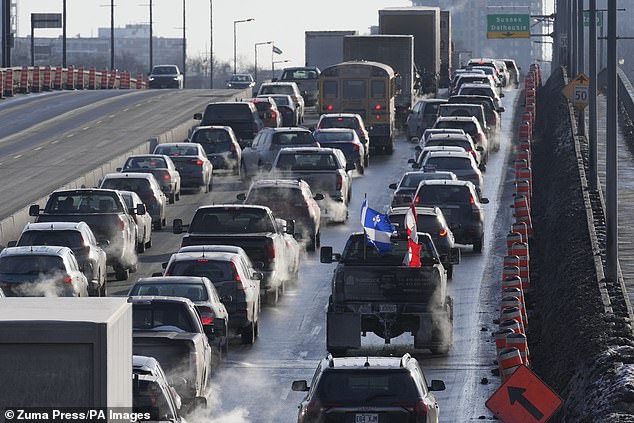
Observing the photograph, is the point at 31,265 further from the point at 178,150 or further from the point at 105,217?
the point at 178,150

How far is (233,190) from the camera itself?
47594mm

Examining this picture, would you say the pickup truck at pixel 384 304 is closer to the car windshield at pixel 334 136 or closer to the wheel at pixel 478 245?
the wheel at pixel 478 245

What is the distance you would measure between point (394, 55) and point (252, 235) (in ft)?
130

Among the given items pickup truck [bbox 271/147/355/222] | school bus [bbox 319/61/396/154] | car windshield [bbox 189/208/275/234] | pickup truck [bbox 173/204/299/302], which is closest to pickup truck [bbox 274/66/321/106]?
school bus [bbox 319/61/396/154]

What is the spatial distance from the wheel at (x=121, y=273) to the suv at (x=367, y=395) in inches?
623

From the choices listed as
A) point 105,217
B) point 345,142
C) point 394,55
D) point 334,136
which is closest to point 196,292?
point 105,217

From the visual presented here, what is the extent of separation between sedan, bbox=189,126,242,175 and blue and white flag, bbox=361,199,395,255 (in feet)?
85.1

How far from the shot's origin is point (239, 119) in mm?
58000

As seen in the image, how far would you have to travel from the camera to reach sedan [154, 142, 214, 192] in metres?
46.7

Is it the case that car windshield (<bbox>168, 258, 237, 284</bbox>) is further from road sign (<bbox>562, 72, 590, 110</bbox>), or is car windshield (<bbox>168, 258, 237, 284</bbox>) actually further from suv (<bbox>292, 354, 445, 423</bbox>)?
road sign (<bbox>562, 72, 590, 110</bbox>)

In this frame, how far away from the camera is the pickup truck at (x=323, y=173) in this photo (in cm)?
3969

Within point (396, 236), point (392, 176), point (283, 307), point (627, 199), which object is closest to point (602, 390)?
point (396, 236)

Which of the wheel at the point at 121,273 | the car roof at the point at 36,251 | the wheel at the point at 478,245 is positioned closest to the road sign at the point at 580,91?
the wheel at the point at 478,245

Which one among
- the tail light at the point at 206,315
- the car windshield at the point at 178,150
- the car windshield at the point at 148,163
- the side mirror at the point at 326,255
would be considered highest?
the car windshield at the point at 178,150
